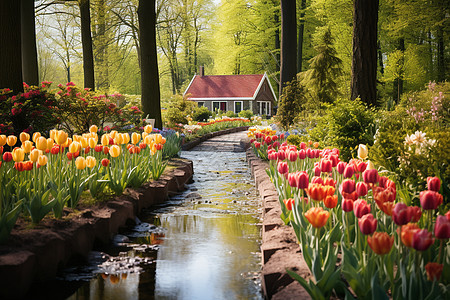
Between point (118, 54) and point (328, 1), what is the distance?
1750 cm

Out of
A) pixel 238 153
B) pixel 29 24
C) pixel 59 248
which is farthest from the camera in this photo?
pixel 238 153

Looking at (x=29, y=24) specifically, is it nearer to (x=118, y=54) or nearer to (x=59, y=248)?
(x=59, y=248)

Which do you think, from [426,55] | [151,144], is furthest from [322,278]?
[426,55]

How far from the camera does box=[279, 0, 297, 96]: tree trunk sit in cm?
1877

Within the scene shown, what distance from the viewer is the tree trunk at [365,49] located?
34.9 feet

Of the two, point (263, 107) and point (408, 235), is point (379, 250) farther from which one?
point (263, 107)

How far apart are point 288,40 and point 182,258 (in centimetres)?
1557

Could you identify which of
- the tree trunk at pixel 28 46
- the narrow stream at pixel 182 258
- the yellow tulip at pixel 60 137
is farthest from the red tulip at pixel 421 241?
the tree trunk at pixel 28 46

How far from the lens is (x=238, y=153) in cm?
1695

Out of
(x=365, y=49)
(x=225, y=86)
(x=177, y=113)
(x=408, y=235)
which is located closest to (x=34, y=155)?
(x=408, y=235)

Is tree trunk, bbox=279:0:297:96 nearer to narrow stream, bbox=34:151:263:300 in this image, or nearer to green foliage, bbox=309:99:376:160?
green foliage, bbox=309:99:376:160

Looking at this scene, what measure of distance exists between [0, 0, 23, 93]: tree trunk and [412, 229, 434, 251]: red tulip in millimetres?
8580

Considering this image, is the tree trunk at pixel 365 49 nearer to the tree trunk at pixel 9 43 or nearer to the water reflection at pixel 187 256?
the water reflection at pixel 187 256

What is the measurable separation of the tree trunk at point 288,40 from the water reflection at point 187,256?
11.8 metres
